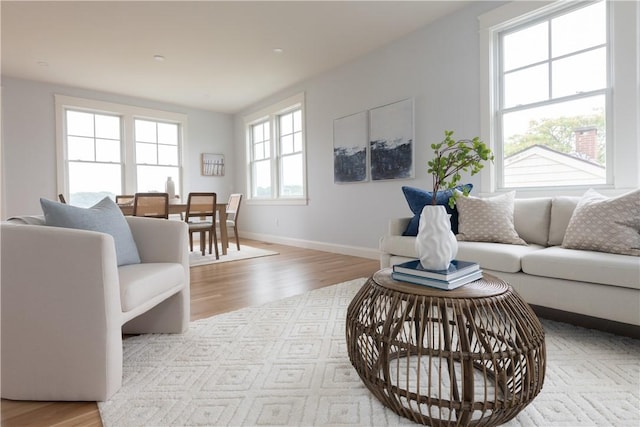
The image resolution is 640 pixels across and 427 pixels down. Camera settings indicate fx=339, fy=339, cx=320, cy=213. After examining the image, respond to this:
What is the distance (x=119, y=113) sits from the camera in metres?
5.79

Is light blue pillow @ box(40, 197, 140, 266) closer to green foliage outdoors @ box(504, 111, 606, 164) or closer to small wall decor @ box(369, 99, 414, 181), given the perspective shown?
small wall decor @ box(369, 99, 414, 181)

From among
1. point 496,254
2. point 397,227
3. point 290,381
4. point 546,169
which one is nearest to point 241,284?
point 397,227

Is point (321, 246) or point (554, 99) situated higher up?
point (554, 99)

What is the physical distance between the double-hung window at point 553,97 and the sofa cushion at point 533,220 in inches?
19.4

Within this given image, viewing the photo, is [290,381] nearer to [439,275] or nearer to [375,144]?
[439,275]

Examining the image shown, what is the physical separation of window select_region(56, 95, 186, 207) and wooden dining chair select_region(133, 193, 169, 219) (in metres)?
2.46

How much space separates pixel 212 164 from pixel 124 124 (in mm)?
1675

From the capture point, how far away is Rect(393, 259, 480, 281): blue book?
1.17 metres

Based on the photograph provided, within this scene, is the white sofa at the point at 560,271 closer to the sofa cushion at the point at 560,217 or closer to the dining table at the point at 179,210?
the sofa cushion at the point at 560,217

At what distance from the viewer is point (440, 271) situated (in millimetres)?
1188

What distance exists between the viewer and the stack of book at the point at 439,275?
1.16m

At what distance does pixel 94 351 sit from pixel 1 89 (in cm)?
555

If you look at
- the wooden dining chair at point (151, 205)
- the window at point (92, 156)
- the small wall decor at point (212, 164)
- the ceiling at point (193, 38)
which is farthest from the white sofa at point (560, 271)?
the window at point (92, 156)

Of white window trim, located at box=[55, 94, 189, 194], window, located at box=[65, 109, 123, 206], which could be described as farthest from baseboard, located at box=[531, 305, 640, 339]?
window, located at box=[65, 109, 123, 206]
